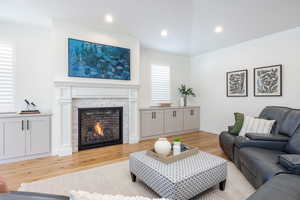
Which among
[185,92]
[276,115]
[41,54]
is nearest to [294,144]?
[276,115]

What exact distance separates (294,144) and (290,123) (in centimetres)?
56

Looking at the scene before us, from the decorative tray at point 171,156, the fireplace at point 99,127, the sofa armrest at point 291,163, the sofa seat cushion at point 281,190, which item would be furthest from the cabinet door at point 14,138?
the sofa armrest at point 291,163

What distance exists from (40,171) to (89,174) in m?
0.84

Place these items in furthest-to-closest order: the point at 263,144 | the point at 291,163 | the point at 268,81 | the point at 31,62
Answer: the point at 268,81
the point at 31,62
the point at 263,144
the point at 291,163

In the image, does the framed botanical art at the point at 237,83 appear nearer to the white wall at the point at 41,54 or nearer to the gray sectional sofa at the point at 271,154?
the gray sectional sofa at the point at 271,154

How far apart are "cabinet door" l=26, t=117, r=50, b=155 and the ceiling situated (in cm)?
203

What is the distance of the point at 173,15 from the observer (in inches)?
116

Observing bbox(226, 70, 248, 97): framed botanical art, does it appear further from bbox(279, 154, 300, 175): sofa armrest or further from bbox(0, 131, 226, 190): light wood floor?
bbox(279, 154, 300, 175): sofa armrest

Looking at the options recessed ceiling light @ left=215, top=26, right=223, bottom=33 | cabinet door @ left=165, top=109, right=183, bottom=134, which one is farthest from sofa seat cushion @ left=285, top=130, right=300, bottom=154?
cabinet door @ left=165, top=109, right=183, bottom=134

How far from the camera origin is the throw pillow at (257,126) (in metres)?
2.74

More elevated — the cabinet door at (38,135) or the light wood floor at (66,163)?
the cabinet door at (38,135)

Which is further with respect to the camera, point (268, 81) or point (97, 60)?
point (268, 81)

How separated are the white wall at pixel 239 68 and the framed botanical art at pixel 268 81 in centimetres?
10

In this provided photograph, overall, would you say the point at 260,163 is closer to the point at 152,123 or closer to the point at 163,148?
the point at 163,148
